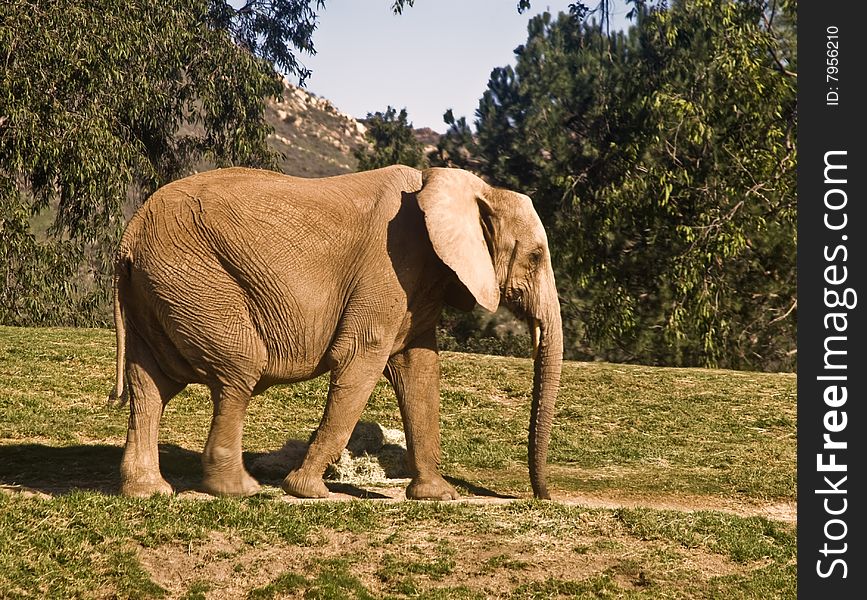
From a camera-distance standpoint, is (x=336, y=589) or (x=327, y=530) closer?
(x=336, y=589)

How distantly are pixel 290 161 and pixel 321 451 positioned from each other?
235 feet

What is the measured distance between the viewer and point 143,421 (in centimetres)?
1020

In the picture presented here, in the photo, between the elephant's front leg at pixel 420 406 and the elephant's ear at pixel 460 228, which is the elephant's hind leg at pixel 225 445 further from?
the elephant's ear at pixel 460 228

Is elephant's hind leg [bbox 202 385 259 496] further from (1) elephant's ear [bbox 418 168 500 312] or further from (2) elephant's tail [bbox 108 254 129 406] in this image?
(1) elephant's ear [bbox 418 168 500 312]

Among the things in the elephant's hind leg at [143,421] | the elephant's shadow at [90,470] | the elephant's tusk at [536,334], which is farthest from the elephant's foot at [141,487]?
the elephant's tusk at [536,334]

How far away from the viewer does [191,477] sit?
11719 mm

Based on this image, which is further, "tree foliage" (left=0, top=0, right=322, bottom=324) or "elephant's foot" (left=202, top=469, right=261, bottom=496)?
"tree foliage" (left=0, top=0, right=322, bottom=324)

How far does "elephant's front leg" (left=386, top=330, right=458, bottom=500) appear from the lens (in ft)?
35.7

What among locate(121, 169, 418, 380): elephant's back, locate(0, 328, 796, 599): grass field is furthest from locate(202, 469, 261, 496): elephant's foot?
locate(121, 169, 418, 380): elephant's back

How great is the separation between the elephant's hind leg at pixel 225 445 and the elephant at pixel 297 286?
0.01m

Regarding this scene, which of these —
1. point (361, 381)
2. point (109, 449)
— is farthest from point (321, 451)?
point (109, 449)

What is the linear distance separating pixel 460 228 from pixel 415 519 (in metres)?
2.45

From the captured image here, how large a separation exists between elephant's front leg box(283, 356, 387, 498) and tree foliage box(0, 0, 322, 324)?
10.3 metres

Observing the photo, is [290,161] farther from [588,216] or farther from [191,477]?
[191,477]
